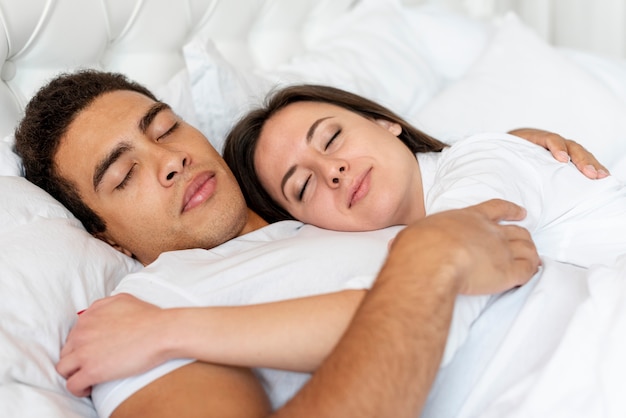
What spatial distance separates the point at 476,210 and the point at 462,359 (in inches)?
9.5

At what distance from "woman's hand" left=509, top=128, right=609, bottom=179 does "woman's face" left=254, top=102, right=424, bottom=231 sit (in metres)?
0.31

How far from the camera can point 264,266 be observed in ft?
3.94

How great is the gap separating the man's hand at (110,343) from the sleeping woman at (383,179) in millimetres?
13

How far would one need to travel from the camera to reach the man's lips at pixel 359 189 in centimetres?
150

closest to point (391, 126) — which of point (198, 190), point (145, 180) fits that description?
point (198, 190)

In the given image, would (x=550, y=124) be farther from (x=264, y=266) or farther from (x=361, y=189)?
(x=264, y=266)

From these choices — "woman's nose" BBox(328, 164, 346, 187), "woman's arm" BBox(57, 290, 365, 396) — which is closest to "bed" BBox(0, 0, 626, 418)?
"woman's arm" BBox(57, 290, 365, 396)

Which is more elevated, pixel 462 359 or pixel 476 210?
pixel 476 210

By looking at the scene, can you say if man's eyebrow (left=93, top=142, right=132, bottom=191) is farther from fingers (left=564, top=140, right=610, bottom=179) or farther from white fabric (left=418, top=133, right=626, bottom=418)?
fingers (left=564, top=140, right=610, bottom=179)

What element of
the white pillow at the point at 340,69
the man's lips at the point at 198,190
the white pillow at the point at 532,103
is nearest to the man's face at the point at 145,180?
the man's lips at the point at 198,190

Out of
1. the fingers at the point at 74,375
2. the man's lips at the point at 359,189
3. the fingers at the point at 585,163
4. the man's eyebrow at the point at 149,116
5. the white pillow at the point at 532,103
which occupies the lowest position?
the white pillow at the point at 532,103

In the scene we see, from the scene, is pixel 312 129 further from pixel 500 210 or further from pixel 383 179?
pixel 500 210

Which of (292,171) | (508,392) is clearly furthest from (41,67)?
(508,392)

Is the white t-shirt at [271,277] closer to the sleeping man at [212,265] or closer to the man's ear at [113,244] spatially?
the sleeping man at [212,265]
